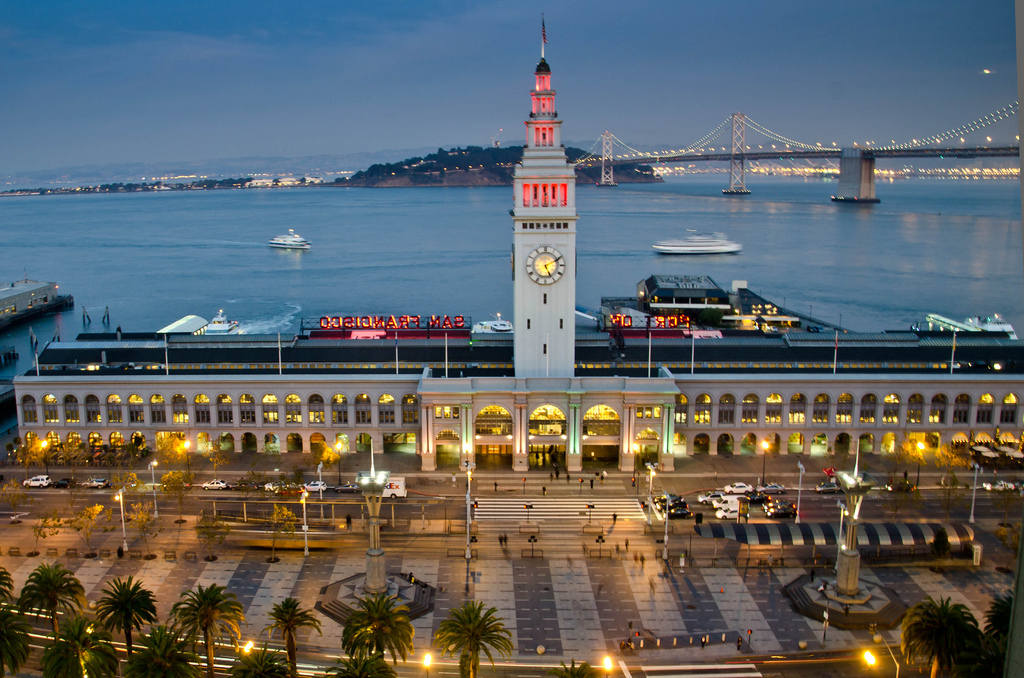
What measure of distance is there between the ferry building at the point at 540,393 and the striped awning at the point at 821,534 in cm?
1780

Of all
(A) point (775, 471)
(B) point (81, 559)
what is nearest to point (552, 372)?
(A) point (775, 471)

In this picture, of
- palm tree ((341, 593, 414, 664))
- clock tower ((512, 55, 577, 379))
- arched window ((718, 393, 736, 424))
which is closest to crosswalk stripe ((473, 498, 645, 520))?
clock tower ((512, 55, 577, 379))

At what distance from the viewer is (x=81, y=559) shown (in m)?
63.8

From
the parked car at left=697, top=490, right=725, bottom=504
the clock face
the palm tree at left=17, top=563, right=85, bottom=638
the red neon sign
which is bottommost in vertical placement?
the parked car at left=697, top=490, right=725, bottom=504

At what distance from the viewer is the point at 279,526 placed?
2675 inches

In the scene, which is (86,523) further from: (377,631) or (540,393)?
(540,393)

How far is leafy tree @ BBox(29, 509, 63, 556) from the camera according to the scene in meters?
64.4

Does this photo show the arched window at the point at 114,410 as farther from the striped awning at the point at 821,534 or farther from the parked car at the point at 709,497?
the striped awning at the point at 821,534

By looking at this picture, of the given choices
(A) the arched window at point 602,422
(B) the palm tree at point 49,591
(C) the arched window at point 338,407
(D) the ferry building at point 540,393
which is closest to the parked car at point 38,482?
(D) the ferry building at point 540,393

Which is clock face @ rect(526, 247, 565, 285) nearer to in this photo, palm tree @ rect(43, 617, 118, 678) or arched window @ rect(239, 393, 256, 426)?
arched window @ rect(239, 393, 256, 426)

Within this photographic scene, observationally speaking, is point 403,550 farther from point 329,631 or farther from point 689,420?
point 689,420

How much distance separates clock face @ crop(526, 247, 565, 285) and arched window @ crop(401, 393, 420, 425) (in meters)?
16.8

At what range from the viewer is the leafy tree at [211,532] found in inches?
2514

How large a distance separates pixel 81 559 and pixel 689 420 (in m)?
54.0
